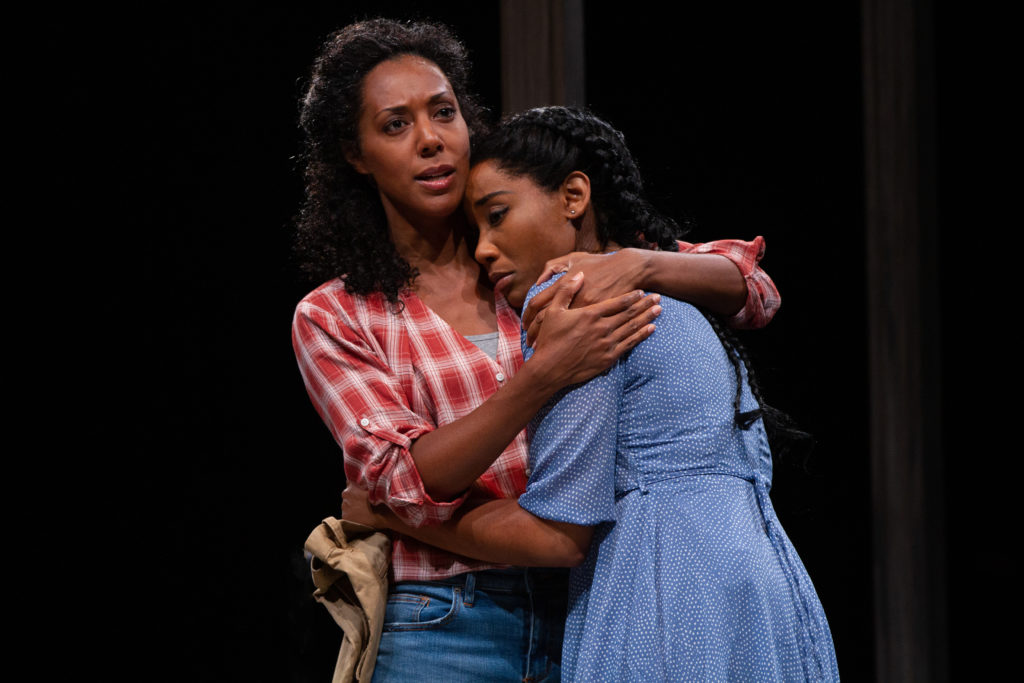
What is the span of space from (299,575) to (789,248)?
160 cm

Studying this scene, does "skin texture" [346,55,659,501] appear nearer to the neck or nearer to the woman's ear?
the neck

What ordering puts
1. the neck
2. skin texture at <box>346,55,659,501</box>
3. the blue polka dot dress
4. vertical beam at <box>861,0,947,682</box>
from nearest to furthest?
the blue polka dot dress, skin texture at <box>346,55,659,501</box>, the neck, vertical beam at <box>861,0,947,682</box>

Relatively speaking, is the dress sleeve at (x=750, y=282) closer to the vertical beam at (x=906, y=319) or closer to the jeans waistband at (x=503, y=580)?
the jeans waistband at (x=503, y=580)

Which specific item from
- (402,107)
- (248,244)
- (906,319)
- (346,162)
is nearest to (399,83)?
(402,107)

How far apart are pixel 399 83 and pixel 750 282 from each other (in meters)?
0.68

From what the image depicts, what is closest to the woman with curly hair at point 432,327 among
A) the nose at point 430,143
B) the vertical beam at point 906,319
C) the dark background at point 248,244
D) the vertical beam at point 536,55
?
the nose at point 430,143

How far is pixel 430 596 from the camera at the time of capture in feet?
5.42

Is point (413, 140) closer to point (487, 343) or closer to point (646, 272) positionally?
point (487, 343)

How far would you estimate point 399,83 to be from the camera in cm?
179

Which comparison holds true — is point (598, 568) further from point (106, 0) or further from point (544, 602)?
point (106, 0)

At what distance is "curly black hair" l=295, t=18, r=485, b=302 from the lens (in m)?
1.79

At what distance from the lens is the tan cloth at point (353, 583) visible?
1.60 metres

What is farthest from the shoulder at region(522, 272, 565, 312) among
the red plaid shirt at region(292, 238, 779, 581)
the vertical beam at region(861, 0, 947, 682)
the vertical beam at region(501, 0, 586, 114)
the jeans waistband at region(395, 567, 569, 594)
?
the vertical beam at region(861, 0, 947, 682)

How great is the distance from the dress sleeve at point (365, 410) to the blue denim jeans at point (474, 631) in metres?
0.16
